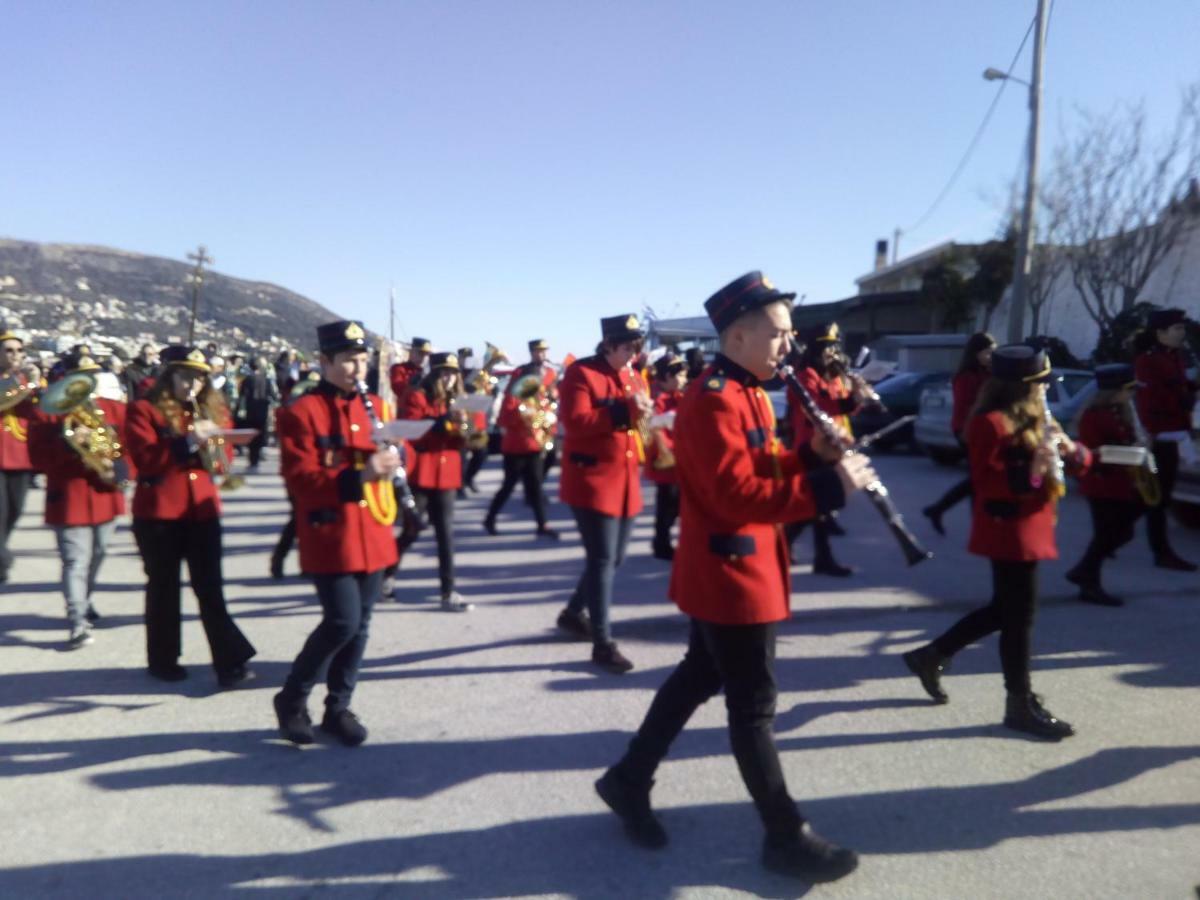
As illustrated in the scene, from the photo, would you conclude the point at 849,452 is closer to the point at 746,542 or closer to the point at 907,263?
the point at 746,542

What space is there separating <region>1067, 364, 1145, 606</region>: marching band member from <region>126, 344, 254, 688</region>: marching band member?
542 cm

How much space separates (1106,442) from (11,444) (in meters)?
7.98

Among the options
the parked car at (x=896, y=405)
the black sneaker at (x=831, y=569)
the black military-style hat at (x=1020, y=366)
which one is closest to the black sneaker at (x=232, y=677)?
the black military-style hat at (x=1020, y=366)

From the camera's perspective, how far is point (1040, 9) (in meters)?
16.6

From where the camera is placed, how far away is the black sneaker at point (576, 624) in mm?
5707

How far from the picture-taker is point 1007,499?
4125mm

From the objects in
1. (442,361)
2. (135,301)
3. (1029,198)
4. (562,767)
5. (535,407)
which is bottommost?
(562,767)

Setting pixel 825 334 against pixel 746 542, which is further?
pixel 825 334

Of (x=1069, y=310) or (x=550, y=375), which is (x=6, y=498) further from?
(x=1069, y=310)

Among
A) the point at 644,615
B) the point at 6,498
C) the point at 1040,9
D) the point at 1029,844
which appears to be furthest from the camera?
the point at 1040,9

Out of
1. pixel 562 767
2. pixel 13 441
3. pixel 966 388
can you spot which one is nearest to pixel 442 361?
pixel 13 441

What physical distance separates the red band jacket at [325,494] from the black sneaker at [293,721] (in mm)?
645

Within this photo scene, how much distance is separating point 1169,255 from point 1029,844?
2286 centimetres

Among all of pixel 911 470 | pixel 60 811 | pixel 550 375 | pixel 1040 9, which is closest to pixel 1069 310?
pixel 1040 9
